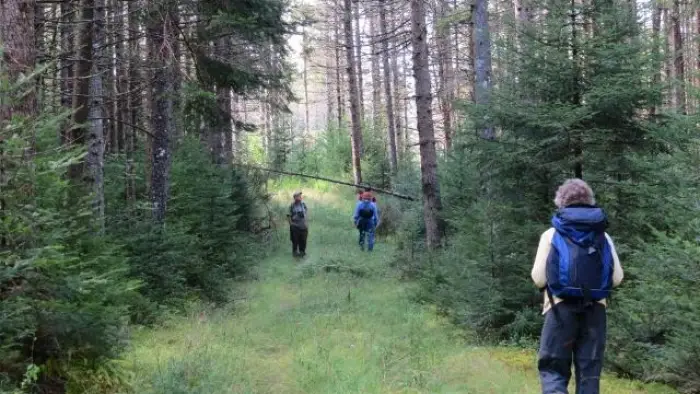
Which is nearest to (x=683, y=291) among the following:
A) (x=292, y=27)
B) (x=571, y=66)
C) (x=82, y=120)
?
(x=571, y=66)

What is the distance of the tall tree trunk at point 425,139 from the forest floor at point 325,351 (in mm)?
1503

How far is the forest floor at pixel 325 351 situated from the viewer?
20.5ft

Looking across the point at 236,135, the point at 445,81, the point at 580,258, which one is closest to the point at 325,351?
the point at 580,258

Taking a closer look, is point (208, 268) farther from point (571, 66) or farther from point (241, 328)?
point (571, 66)

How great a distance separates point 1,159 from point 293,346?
15.2 feet

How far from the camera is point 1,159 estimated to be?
4625 mm

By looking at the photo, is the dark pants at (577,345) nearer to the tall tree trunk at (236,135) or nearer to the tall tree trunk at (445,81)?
the tall tree trunk at (236,135)

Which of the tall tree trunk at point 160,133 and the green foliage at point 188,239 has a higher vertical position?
the tall tree trunk at point 160,133

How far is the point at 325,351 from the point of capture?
7594mm

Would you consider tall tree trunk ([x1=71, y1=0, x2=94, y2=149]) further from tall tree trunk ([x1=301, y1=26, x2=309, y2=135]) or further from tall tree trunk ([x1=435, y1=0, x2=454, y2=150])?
tall tree trunk ([x1=435, y1=0, x2=454, y2=150])

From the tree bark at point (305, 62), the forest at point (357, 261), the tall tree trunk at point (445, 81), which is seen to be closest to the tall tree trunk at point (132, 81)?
the forest at point (357, 261)

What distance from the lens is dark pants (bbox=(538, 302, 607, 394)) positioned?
4.91m

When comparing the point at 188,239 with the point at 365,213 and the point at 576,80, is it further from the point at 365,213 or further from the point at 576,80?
the point at 365,213

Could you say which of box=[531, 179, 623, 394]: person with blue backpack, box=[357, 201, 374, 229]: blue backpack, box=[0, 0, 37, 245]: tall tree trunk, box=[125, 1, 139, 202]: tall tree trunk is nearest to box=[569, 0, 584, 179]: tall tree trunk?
box=[531, 179, 623, 394]: person with blue backpack
